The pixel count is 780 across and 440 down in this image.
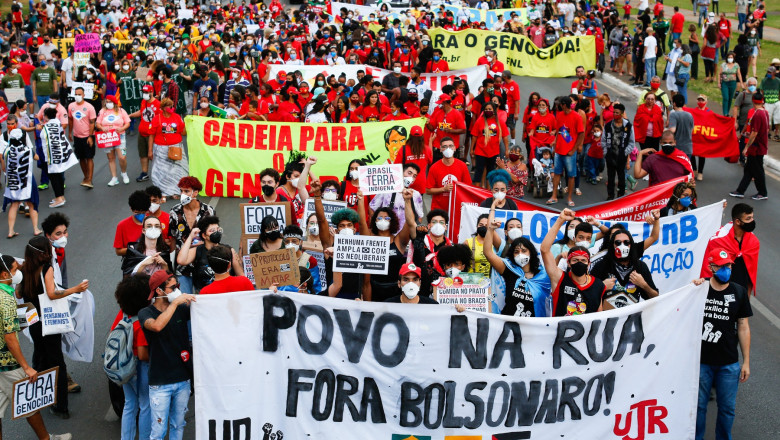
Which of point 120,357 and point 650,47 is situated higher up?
point 650,47

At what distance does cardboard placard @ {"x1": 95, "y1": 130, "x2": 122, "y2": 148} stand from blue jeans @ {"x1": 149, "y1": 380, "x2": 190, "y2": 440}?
9339mm

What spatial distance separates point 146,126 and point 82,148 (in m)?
1.21

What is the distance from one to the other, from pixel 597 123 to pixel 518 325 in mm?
8737

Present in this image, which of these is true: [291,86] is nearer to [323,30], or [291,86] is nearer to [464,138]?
[464,138]

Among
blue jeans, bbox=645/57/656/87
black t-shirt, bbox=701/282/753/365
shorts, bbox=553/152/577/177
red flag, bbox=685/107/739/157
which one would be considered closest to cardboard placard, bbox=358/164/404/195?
black t-shirt, bbox=701/282/753/365

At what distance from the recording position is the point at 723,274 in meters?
7.06

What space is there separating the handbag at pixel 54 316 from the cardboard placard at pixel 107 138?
786 cm

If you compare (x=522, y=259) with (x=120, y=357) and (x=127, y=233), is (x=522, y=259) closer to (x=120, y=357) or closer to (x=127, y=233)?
(x=120, y=357)

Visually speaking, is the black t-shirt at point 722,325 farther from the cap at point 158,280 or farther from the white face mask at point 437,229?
the cap at point 158,280

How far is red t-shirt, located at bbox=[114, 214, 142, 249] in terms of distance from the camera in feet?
29.6

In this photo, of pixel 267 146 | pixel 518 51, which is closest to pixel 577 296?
pixel 267 146

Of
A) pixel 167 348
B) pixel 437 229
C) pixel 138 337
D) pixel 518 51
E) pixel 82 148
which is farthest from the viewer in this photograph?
pixel 518 51

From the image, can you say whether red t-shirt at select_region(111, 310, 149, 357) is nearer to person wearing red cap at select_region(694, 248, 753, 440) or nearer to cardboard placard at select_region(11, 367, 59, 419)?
cardboard placard at select_region(11, 367, 59, 419)

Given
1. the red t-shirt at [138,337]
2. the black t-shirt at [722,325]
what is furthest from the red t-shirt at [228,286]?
the black t-shirt at [722,325]
